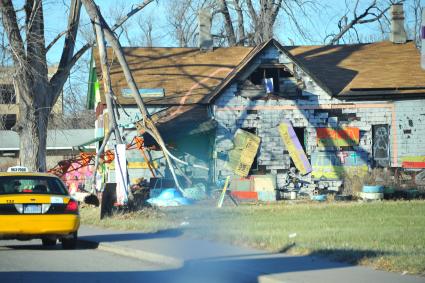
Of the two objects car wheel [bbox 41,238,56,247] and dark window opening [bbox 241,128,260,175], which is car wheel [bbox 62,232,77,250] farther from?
dark window opening [bbox 241,128,260,175]

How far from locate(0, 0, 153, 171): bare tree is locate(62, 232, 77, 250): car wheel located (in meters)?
10.2

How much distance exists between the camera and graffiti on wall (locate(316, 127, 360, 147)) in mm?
31094

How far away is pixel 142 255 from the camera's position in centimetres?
1390

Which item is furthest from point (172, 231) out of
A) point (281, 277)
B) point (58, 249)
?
point (281, 277)

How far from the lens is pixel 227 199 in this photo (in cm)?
2745

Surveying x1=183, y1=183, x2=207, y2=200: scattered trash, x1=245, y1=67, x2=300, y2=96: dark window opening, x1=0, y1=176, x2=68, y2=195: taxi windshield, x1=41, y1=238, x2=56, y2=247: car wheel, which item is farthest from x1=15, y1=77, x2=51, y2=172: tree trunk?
x1=0, y1=176, x2=68, y2=195: taxi windshield

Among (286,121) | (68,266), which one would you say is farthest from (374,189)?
(68,266)

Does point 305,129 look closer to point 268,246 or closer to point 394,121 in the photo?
point 394,121

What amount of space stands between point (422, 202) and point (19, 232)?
15.0m

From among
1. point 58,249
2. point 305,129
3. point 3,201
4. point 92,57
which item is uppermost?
point 92,57

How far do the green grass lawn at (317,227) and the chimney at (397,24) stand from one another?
13063 millimetres

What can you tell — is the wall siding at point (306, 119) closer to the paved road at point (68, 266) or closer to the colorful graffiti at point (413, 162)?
the colorful graffiti at point (413, 162)

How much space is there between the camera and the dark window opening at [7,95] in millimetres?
26159

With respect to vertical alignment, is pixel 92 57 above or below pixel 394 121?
above
